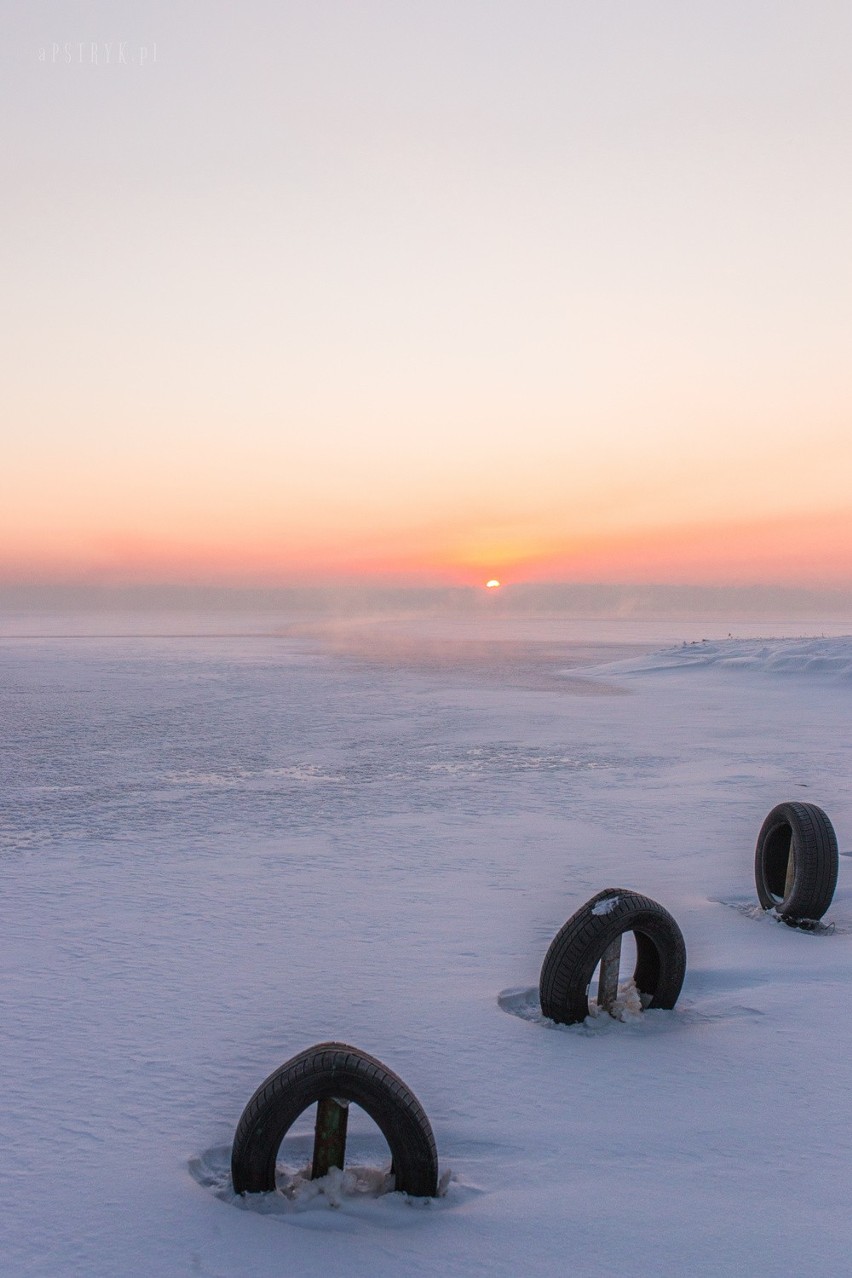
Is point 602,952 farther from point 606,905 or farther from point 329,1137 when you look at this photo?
point 329,1137

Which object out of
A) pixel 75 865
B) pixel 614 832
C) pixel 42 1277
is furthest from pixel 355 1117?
pixel 614 832

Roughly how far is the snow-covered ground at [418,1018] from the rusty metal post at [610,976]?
140 millimetres

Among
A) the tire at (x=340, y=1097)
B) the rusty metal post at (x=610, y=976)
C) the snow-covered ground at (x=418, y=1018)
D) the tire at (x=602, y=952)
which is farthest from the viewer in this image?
the rusty metal post at (x=610, y=976)

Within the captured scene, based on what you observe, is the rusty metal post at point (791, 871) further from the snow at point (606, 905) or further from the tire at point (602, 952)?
the snow at point (606, 905)

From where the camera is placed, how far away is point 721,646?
33.6m

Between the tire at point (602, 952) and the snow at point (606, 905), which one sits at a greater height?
the snow at point (606, 905)

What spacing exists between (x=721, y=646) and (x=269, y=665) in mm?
17083

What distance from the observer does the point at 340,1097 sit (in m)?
3.33

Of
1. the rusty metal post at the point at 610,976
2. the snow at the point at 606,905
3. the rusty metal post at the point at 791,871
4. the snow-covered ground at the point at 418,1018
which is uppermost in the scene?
the snow at the point at 606,905

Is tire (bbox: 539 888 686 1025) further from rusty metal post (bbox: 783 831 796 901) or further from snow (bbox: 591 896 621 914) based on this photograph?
rusty metal post (bbox: 783 831 796 901)

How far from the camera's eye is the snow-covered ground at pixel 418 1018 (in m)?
3.08

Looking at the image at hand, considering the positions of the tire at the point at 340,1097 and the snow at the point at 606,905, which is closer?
the tire at the point at 340,1097

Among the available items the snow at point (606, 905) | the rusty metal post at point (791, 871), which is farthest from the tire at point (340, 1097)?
the rusty metal post at point (791, 871)

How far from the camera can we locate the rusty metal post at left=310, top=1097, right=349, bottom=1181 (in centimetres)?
330
